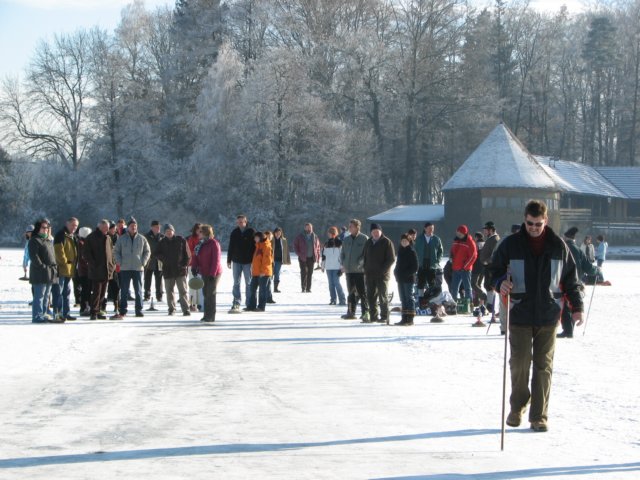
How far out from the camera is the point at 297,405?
8977mm

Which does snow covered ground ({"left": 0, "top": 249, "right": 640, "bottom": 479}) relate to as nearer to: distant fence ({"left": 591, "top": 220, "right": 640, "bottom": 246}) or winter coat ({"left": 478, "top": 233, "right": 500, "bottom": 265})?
winter coat ({"left": 478, "top": 233, "right": 500, "bottom": 265})

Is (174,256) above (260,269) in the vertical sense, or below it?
above

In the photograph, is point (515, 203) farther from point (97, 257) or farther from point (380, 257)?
point (97, 257)

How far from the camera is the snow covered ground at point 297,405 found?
6.62 metres

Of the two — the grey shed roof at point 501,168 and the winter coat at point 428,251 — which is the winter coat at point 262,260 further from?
the grey shed roof at point 501,168

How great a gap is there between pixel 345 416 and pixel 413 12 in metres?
60.7

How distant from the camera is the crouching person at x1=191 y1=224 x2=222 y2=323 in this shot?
1753 cm

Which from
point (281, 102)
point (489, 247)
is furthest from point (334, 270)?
point (281, 102)

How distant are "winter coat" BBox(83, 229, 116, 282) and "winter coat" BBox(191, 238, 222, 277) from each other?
1630mm

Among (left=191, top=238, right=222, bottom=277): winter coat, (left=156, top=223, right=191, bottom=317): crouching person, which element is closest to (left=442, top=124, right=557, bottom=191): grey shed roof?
(left=156, top=223, right=191, bottom=317): crouching person

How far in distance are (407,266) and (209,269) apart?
3469 mm

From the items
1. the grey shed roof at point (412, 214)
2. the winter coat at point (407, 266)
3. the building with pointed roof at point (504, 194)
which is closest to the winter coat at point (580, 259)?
the winter coat at point (407, 266)

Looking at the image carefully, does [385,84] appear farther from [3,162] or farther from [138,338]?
[138,338]

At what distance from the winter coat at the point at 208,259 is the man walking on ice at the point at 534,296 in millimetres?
10135
